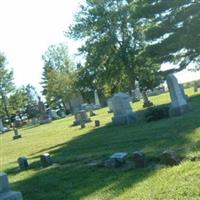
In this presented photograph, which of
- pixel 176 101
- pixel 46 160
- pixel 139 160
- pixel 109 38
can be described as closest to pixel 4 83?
pixel 109 38

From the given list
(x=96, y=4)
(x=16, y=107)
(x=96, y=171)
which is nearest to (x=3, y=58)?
(x=16, y=107)

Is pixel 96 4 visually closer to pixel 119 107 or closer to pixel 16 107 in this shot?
pixel 119 107

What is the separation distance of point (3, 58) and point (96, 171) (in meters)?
54.4

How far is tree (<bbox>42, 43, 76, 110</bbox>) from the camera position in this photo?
216ft

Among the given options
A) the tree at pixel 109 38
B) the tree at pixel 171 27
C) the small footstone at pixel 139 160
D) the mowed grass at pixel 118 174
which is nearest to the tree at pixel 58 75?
the tree at pixel 109 38

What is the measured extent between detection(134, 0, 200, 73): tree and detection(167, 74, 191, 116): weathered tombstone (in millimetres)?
4647

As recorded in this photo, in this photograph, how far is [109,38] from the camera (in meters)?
41.4

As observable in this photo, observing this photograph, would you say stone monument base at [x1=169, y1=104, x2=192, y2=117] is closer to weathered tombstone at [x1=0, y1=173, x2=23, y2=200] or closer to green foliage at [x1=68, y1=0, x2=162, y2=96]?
weathered tombstone at [x1=0, y1=173, x2=23, y2=200]

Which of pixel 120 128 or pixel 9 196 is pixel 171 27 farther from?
pixel 9 196

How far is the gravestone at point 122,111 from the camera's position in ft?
79.0

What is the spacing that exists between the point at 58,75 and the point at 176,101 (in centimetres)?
4633

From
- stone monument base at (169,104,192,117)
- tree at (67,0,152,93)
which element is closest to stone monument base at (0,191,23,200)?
stone monument base at (169,104,192,117)

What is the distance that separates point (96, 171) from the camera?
11.6 m

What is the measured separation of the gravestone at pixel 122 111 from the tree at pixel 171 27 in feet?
14.3
